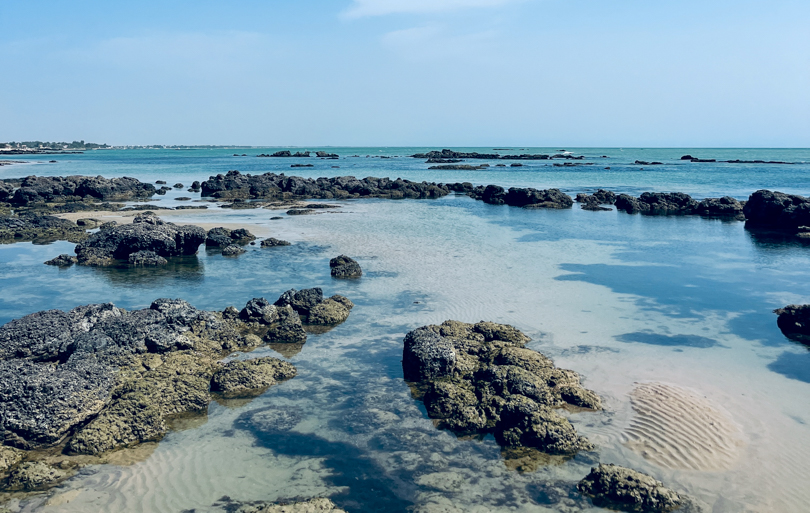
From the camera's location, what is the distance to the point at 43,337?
12.0 m

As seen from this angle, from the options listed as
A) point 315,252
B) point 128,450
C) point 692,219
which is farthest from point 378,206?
point 128,450

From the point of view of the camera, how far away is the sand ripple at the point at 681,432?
8227 millimetres

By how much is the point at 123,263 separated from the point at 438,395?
17.1 m

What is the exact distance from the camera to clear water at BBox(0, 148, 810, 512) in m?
7.54

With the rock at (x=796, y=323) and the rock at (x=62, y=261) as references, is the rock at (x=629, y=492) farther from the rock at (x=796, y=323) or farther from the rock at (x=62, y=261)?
the rock at (x=62, y=261)

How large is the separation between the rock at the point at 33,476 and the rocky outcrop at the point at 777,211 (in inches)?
1431

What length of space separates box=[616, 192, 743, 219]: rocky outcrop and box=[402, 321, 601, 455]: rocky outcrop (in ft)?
106

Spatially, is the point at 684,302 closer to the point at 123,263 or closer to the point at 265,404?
the point at 265,404

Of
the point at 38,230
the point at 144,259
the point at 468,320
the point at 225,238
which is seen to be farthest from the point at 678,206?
the point at 38,230

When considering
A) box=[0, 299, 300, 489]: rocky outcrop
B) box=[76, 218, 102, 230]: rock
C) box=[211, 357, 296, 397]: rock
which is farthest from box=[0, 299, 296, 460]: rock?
box=[76, 218, 102, 230]: rock

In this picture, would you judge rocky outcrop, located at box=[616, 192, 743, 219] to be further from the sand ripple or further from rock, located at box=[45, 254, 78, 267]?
rock, located at box=[45, 254, 78, 267]

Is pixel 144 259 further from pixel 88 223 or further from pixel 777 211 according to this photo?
pixel 777 211

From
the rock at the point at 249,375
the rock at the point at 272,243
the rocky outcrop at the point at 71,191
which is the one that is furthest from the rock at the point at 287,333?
the rocky outcrop at the point at 71,191

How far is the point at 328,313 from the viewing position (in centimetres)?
1454
